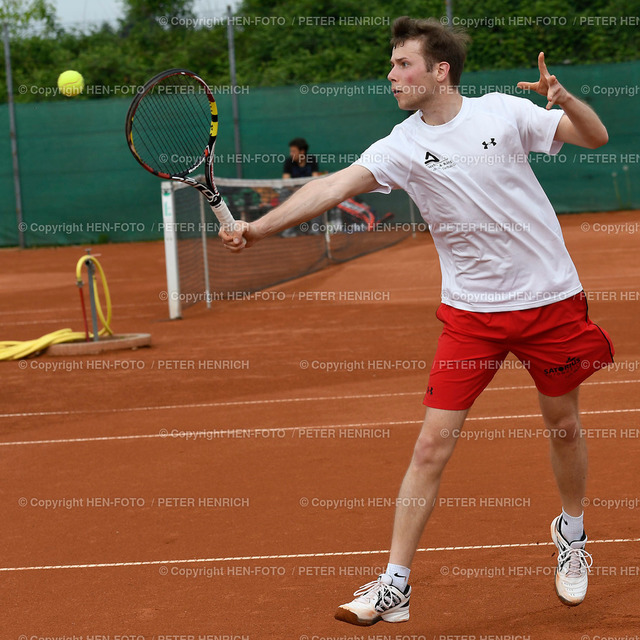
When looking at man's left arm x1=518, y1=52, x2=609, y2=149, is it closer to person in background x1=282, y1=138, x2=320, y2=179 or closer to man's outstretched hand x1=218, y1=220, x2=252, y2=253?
man's outstretched hand x1=218, y1=220, x2=252, y2=253

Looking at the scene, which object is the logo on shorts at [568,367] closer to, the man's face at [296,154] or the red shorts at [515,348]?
the red shorts at [515,348]

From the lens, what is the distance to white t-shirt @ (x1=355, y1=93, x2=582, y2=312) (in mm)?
3436

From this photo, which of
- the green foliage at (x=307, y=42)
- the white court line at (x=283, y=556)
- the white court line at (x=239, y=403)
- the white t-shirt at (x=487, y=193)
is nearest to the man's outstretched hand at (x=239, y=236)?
the white t-shirt at (x=487, y=193)

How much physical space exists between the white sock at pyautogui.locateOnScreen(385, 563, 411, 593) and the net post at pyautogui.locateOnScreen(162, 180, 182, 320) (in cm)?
765

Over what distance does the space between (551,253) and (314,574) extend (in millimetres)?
1557

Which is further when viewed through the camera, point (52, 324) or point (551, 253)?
point (52, 324)

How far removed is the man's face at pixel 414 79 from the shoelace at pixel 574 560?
164cm

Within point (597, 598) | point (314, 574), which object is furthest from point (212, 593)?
point (597, 598)

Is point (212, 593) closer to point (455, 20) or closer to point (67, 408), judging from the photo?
point (67, 408)

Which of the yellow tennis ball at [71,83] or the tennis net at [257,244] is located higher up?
the yellow tennis ball at [71,83]

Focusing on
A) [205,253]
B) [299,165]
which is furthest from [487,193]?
[299,165]

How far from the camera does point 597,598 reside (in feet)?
12.2

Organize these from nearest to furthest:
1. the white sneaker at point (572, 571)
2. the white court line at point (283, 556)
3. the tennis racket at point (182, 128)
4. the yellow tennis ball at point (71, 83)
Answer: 1. the white sneaker at point (572, 571)
2. the tennis racket at point (182, 128)
3. the white court line at point (283, 556)
4. the yellow tennis ball at point (71, 83)

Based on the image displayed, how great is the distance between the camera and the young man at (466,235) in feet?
11.2
